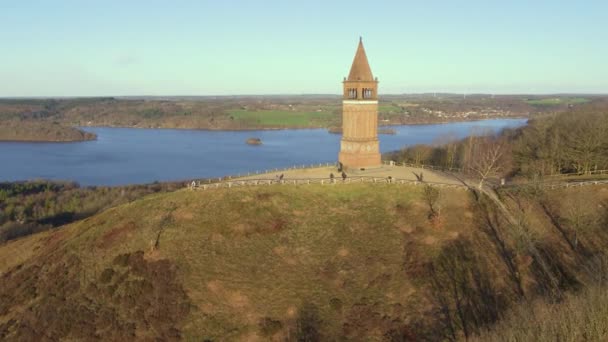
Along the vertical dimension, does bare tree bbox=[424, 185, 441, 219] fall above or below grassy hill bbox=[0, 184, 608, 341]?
above

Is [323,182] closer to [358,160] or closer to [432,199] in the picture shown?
[358,160]

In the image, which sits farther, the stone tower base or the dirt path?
the stone tower base

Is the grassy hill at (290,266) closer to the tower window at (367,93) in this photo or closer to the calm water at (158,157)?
the tower window at (367,93)

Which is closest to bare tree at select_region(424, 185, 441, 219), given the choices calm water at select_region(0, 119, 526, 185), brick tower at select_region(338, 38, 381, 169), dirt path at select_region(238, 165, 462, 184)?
dirt path at select_region(238, 165, 462, 184)

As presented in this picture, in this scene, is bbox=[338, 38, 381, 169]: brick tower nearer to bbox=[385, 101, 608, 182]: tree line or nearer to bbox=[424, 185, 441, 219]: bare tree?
bbox=[424, 185, 441, 219]: bare tree

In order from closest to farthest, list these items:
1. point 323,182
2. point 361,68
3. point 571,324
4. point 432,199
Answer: point 571,324
point 432,199
point 323,182
point 361,68

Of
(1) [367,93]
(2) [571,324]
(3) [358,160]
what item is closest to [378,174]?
(3) [358,160]

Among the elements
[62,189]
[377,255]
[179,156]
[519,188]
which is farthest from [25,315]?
[179,156]

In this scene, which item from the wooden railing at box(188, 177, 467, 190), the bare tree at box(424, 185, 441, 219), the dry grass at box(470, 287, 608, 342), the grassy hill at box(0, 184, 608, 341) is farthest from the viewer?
the wooden railing at box(188, 177, 467, 190)
